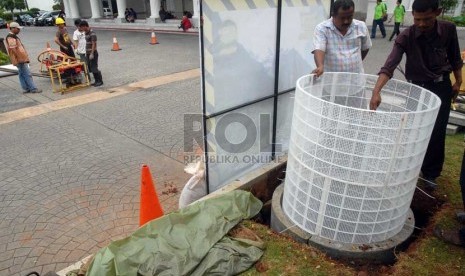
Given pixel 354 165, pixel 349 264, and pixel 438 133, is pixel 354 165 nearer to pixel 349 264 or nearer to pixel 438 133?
pixel 349 264

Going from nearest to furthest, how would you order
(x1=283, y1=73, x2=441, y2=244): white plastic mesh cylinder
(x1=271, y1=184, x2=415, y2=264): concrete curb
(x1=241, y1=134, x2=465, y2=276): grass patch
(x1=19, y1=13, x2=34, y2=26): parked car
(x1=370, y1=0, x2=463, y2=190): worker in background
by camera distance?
(x1=283, y1=73, x2=441, y2=244): white plastic mesh cylinder
(x1=241, y1=134, x2=465, y2=276): grass patch
(x1=271, y1=184, x2=415, y2=264): concrete curb
(x1=370, y1=0, x2=463, y2=190): worker in background
(x1=19, y1=13, x2=34, y2=26): parked car

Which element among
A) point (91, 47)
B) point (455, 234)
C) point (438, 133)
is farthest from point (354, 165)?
point (91, 47)

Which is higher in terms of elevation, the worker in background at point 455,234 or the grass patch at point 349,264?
the worker in background at point 455,234

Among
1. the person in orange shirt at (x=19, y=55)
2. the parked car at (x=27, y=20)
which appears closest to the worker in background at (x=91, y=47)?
the person in orange shirt at (x=19, y=55)

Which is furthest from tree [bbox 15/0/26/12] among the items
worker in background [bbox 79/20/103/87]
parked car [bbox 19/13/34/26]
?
worker in background [bbox 79/20/103/87]

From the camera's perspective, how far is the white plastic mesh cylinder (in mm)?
2307

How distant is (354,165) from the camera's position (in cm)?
242

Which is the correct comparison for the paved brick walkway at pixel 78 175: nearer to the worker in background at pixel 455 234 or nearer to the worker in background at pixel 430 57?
the worker in background at pixel 455 234

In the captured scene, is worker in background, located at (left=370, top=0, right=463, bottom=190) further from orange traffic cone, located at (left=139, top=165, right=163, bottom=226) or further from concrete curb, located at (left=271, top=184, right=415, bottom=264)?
orange traffic cone, located at (left=139, top=165, right=163, bottom=226)

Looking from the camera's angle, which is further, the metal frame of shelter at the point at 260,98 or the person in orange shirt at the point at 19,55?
the person in orange shirt at the point at 19,55

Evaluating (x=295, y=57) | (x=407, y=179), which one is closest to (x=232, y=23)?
(x=295, y=57)

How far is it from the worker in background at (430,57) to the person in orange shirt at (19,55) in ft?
27.7

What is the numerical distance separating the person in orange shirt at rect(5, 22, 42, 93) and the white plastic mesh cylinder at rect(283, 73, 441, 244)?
7.91m

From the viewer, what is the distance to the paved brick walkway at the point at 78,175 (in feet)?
10.8
